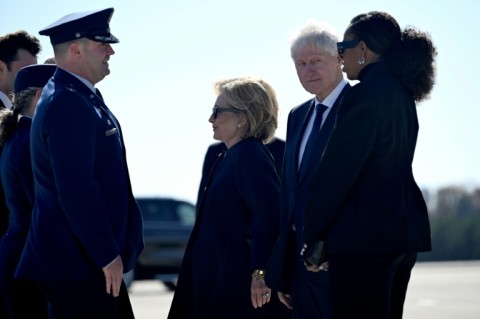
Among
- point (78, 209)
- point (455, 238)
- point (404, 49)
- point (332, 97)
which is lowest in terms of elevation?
point (455, 238)

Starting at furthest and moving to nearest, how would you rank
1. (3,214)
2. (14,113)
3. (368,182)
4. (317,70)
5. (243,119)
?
(243,119) < (3,214) < (14,113) < (317,70) < (368,182)

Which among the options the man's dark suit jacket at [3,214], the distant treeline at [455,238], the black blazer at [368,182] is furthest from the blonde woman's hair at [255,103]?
the distant treeline at [455,238]

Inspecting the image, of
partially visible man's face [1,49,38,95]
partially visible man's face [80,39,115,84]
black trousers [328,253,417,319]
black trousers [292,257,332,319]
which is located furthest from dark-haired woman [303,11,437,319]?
partially visible man's face [1,49,38,95]

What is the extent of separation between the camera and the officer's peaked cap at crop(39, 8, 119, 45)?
5117 mm

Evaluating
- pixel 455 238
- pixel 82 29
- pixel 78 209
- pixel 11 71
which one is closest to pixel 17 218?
pixel 78 209

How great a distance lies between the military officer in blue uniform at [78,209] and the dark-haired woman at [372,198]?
0.91 meters

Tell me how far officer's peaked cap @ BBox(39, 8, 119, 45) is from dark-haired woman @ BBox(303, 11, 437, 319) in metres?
1.31

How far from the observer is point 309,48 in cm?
556

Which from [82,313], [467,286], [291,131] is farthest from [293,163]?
[467,286]

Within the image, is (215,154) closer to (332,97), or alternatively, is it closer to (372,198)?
(332,97)

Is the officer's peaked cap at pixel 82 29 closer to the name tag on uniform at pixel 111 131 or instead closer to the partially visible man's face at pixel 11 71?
the name tag on uniform at pixel 111 131

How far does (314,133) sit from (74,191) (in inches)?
49.2

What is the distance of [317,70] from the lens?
548 centimetres

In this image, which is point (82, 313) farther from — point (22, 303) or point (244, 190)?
point (244, 190)
